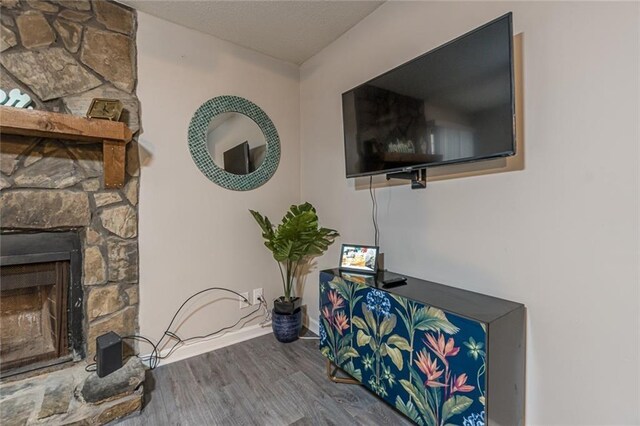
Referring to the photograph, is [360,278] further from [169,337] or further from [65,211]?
[65,211]

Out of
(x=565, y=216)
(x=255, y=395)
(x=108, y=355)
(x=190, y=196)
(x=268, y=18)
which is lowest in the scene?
(x=255, y=395)

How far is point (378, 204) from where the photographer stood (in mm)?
1887

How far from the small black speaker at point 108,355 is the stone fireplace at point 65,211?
0.13 metres

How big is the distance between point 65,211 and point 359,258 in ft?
5.70

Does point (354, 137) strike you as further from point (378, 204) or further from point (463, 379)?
point (463, 379)

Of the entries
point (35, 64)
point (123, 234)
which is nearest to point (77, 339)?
point (123, 234)

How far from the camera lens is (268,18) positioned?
76.1 inches

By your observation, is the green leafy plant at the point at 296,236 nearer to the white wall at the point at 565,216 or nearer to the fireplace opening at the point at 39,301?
the white wall at the point at 565,216

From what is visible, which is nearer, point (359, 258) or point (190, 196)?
point (359, 258)

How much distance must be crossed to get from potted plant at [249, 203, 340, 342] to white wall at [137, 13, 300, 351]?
213 millimetres

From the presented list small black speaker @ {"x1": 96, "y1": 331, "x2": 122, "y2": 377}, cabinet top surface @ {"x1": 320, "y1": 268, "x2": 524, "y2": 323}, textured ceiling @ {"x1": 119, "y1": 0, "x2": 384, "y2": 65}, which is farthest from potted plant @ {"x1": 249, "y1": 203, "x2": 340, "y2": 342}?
textured ceiling @ {"x1": 119, "y1": 0, "x2": 384, "y2": 65}

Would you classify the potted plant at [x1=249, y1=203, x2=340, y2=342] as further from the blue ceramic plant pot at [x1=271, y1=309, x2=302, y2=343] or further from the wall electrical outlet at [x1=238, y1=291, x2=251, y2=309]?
the wall electrical outlet at [x1=238, y1=291, x2=251, y2=309]

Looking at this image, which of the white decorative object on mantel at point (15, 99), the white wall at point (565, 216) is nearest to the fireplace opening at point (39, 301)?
the white decorative object on mantel at point (15, 99)

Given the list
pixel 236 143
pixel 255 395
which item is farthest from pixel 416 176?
pixel 255 395
